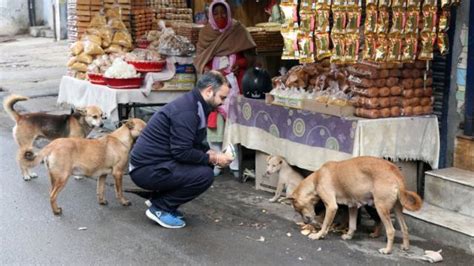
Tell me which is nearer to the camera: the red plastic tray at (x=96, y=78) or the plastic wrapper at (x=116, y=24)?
the red plastic tray at (x=96, y=78)

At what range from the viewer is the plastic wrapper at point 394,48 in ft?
18.9

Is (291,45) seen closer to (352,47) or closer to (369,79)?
(352,47)

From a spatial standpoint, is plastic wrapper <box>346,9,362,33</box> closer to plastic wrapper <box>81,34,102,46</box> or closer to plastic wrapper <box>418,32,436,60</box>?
plastic wrapper <box>418,32,436,60</box>

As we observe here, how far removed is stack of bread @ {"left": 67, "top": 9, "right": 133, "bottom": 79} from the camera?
31.0ft

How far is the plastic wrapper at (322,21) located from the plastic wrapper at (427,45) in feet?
2.87

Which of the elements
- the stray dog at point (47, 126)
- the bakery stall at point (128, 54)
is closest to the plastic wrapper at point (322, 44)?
the stray dog at point (47, 126)

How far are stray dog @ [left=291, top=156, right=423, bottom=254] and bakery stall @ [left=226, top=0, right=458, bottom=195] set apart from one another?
506 millimetres

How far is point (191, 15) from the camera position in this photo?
33.5 ft

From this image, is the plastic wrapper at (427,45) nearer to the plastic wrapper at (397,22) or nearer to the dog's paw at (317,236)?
the plastic wrapper at (397,22)

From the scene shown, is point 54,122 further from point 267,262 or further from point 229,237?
point 267,262

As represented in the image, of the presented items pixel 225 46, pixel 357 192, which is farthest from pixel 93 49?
pixel 357 192

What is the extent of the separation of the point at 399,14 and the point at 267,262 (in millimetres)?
2478

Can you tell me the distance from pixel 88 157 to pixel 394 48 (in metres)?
3.06

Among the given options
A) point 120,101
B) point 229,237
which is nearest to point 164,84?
point 120,101
